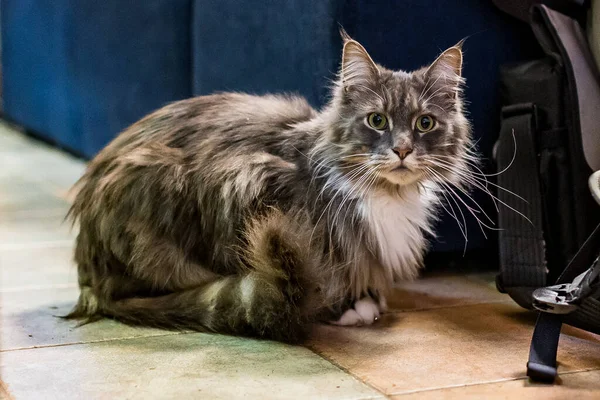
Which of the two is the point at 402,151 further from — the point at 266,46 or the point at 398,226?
the point at 266,46

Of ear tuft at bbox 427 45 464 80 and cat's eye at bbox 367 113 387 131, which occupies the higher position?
ear tuft at bbox 427 45 464 80

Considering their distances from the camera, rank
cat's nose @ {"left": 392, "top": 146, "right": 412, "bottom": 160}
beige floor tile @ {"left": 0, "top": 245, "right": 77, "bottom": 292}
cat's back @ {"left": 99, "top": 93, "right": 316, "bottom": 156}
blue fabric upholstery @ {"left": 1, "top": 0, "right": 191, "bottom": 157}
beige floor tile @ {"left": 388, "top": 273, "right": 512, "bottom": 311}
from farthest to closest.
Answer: blue fabric upholstery @ {"left": 1, "top": 0, "right": 191, "bottom": 157} → beige floor tile @ {"left": 0, "top": 245, "right": 77, "bottom": 292} → beige floor tile @ {"left": 388, "top": 273, "right": 512, "bottom": 311} → cat's back @ {"left": 99, "top": 93, "right": 316, "bottom": 156} → cat's nose @ {"left": 392, "top": 146, "right": 412, "bottom": 160}

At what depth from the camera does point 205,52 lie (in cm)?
277

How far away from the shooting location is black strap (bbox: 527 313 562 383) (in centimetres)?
164

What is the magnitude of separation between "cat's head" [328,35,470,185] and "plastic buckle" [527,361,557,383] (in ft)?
1.52

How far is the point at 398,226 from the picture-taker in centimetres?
198

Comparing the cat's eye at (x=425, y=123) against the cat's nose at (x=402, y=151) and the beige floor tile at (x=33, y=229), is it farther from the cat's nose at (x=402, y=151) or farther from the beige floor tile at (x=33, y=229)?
the beige floor tile at (x=33, y=229)

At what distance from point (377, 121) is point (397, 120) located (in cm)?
4

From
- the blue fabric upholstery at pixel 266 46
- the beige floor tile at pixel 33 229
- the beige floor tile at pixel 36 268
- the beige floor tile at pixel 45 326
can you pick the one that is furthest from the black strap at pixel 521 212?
the beige floor tile at pixel 33 229

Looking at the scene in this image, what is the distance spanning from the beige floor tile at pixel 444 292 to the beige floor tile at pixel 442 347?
0.21 feet

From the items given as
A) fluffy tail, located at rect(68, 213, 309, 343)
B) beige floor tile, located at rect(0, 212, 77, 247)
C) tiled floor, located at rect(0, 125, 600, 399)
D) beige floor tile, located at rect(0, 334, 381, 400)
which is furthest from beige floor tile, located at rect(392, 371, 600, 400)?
beige floor tile, located at rect(0, 212, 77, 247)

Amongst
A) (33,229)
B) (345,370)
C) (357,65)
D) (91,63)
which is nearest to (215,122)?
(357,65)

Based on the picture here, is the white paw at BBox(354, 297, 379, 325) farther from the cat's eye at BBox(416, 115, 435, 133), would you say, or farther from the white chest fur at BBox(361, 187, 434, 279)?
the cat's eye at BBox(416, 115, 435, 133)

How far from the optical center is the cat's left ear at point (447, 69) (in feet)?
6.29
